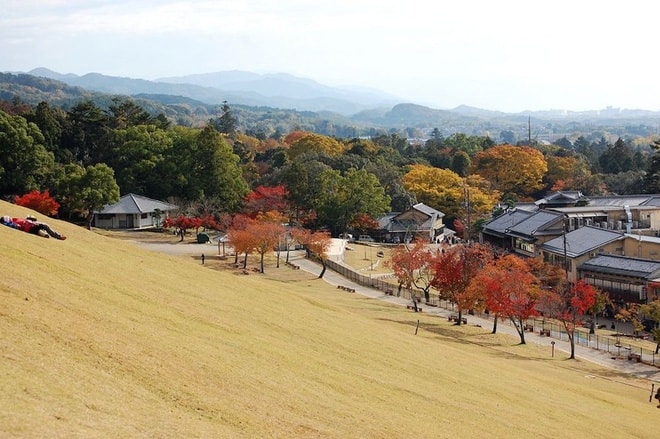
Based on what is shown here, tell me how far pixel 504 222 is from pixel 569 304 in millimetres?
26353

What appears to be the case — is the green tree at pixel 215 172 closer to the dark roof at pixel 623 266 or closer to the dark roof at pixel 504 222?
the dark roof at pixel 504 222

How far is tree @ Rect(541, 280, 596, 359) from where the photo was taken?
3438 centimetres

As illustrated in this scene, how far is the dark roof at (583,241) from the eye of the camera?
48731mm

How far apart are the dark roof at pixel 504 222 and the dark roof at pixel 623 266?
47.7 feet

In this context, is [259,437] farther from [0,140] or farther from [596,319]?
[0,140]

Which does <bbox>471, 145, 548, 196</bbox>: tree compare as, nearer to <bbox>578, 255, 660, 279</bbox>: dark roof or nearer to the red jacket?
<bbox>578, 255, 660, 279</bbox>: dark roof

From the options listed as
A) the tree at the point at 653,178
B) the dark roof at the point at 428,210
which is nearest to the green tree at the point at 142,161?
the dark roof at the point at 428,210

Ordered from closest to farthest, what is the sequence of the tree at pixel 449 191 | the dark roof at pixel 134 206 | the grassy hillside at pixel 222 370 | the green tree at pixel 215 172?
the grassy hillside at pixel 222 370 < the dark roof at pixel 134 206 < the green tree at pixel 215 172 < the tree at pixel 449 191

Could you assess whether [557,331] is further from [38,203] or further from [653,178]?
[653,178]

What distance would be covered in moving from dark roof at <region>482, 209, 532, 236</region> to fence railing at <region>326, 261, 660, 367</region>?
17430mm

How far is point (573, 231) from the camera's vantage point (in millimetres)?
53125

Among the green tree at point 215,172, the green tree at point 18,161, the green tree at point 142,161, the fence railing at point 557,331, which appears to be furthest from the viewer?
the green tree at point 142,161

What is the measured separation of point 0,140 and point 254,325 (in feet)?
143

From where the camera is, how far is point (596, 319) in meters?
44.0
